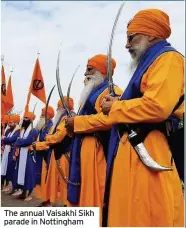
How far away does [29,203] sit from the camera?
31.8 feet

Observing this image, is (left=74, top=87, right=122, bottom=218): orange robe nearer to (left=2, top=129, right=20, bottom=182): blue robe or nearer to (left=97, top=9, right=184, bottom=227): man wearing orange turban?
(left=97, top=9, right=184, bottom=227): man wearing orange turban

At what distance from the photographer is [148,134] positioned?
305 cm

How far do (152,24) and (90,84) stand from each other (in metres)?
1.85

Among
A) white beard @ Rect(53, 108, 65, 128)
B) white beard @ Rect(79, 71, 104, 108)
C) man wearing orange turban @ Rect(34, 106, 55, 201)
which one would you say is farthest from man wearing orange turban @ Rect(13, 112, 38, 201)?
white beard @ Rect(79, 71, 104, 108)

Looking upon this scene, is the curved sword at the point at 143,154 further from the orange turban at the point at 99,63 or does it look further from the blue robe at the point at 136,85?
the orange turban at the point at 99,63

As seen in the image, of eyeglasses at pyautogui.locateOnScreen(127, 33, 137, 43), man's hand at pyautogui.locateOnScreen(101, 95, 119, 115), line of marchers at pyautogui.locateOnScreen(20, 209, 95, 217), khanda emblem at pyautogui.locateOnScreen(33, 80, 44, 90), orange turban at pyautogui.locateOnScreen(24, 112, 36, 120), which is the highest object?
khanda emblem at pyautogui.locateOnScreen(33, 80, 44, 90)

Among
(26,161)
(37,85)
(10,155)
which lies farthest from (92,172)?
(10,155)

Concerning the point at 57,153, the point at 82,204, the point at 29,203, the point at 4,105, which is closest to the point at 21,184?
the point at 29,203

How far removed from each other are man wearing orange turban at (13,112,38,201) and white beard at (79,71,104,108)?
558 cm

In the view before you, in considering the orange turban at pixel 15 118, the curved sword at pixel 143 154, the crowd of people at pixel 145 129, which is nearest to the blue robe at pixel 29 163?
the orange turban at pixel 15 118

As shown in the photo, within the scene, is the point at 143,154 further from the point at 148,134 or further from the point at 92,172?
the point at 92,172

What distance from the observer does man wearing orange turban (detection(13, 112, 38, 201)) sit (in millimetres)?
10531

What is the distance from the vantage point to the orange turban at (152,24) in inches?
128

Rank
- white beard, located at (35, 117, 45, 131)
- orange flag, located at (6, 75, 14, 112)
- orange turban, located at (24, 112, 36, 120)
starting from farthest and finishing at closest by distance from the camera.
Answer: orange turban, located at (24, 112, 36, 120) < white beard, located at (35, 117, 45, 131) < orange flag, located at (6, 75, 14, 112)
